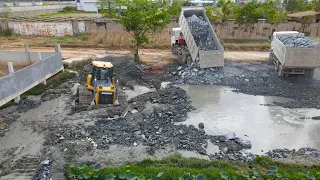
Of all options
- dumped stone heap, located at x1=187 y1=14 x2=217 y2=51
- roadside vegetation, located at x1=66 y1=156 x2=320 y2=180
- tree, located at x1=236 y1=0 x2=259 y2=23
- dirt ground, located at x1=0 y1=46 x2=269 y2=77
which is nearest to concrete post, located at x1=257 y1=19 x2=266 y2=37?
tree, located at x1=236 y1=0 x2=259 y2=23

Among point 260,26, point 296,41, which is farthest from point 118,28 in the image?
point 296,41

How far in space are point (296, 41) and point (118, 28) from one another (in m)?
15.8

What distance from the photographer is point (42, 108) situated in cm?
1145

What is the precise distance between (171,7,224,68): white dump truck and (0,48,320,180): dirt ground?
9.08ft

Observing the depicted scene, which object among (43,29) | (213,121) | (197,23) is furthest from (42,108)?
(43,29)

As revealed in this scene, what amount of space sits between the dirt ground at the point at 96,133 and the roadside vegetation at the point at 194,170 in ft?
1.37

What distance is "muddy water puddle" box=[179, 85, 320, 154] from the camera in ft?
30.5

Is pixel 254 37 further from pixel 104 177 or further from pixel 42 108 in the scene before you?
pixel 104 177

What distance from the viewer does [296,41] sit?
15164mm

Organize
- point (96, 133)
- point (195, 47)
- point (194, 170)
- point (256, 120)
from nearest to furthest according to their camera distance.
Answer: point (194, 170) → point (96, 133) → point (256, 120) → point (195, 47)

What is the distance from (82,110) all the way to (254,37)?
2038cm

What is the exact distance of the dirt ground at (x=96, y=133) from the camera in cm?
781

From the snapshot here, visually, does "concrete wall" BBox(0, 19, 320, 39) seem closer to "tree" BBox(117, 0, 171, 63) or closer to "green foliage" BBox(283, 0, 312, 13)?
"tree" BBox(117, 0, 171, 63)

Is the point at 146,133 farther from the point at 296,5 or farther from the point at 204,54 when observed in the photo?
the point at 296,5
